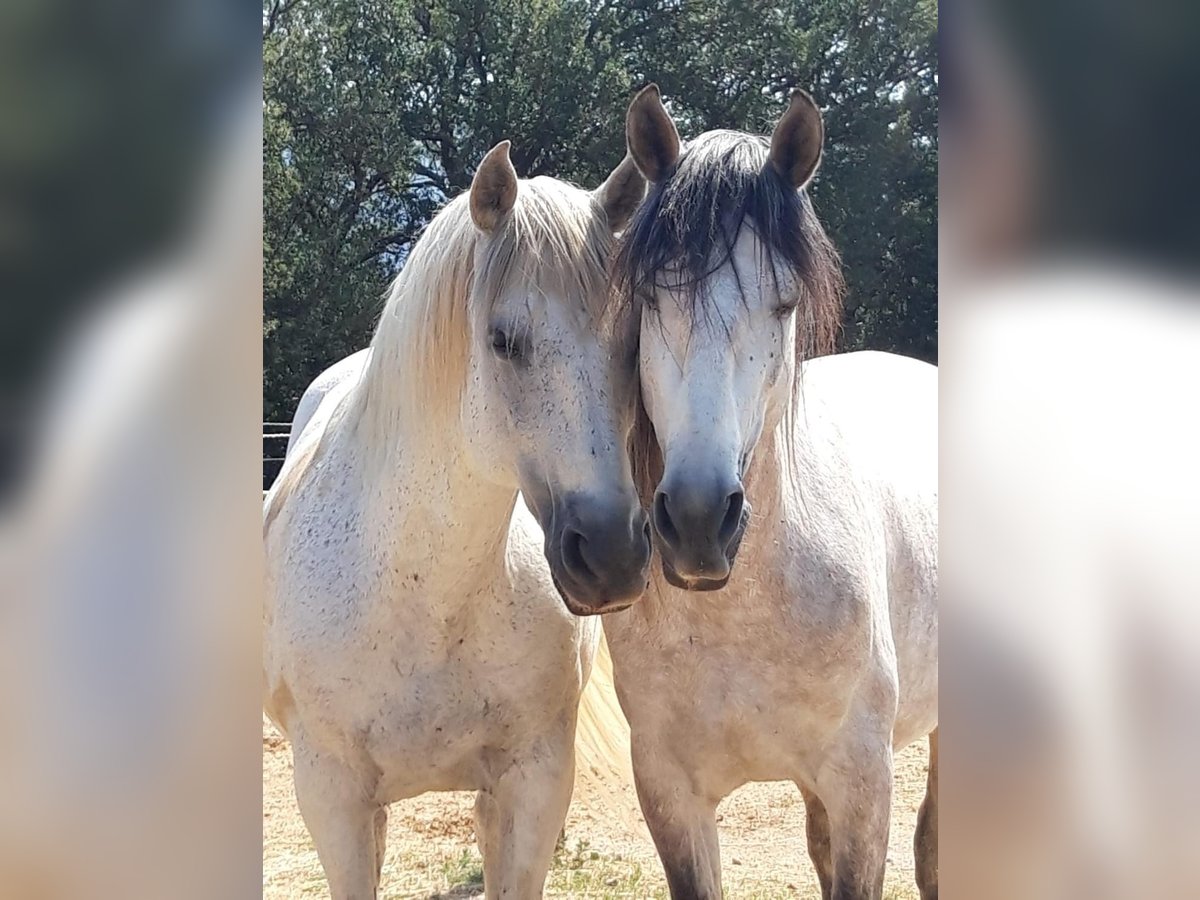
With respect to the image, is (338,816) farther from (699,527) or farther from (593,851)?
(593,851)

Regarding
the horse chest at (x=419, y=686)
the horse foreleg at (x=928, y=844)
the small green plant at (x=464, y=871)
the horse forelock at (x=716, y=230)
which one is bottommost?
the small green plant at (x=464, y=871)

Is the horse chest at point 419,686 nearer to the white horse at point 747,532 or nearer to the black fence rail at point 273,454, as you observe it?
the white horse at point 747,532

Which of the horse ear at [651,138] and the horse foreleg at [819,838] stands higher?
the horse ear at [651,138]

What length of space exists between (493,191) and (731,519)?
2.28 ft

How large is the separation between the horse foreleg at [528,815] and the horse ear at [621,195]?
1.00 metres

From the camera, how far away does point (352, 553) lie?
2.06 metres

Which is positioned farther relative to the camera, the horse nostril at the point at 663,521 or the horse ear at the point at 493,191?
the horse ear at the point at 493,191

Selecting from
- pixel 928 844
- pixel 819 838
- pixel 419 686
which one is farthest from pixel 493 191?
pixel 928 844

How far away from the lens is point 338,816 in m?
2.00

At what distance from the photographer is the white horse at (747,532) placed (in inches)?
61.7

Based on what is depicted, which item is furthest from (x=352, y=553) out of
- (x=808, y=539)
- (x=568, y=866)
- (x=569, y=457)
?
(x=568, y=866)
